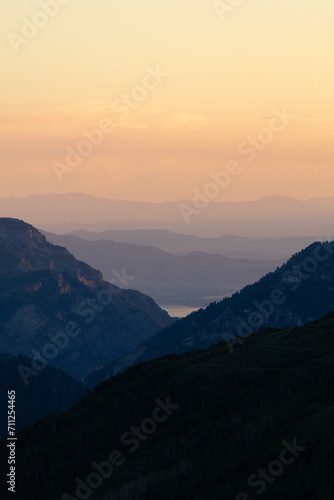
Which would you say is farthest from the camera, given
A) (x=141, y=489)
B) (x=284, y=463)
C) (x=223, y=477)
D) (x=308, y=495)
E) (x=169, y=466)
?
(x=169, y=466)

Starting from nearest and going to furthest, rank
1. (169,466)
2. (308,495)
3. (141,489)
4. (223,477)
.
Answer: (308,495), (223,477), (141,489), (169,466)

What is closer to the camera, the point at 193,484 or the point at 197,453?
the point at 193,484

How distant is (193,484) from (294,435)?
18502mm

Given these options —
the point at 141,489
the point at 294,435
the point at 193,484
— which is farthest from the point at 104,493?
the point at 294,435

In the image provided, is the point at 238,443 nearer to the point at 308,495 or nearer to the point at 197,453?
the point at 197,453

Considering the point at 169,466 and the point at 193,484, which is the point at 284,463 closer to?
the point at 193,484

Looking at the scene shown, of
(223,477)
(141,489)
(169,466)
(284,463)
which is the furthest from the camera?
(169,466)

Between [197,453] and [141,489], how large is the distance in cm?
2374

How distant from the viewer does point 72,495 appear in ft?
655

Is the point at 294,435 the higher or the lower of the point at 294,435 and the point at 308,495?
the higher

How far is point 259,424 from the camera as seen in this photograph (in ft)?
639

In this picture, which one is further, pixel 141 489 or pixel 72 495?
pixel 72 495

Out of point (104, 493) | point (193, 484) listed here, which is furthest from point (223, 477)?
point (104, 493)

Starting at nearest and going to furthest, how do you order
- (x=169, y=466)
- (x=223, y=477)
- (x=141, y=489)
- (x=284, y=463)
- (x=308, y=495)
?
(x=308, y=495), (x=284, y=463), (x=223, y=477), (x=141, y=489), (x=169, y=466)
